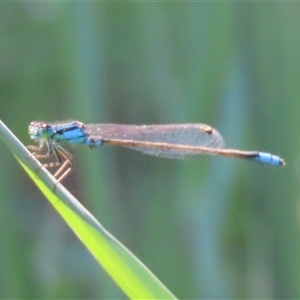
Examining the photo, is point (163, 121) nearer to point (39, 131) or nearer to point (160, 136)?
point (160, 136)

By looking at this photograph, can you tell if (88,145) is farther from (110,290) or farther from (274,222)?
(274,222)

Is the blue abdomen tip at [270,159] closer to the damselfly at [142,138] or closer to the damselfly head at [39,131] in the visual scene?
the damselfly at [142,138]

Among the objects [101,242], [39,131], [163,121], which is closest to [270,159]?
[163,121]

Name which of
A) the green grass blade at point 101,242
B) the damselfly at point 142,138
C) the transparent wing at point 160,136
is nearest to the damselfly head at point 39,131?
the damselfly at point 142,138

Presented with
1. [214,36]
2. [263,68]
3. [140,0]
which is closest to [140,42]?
[140,0]

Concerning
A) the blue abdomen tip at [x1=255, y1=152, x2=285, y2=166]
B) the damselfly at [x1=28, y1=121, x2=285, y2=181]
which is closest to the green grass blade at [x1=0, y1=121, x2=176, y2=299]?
the damselfly at [x1=28, y1=121, x2=285, y2=181]

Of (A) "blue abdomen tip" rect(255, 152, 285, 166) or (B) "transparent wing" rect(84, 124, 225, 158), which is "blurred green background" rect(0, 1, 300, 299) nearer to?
(B) "transparent wing" rect(84, 124, 225, 158)

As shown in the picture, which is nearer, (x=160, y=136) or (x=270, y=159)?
(x=270, y=159)
